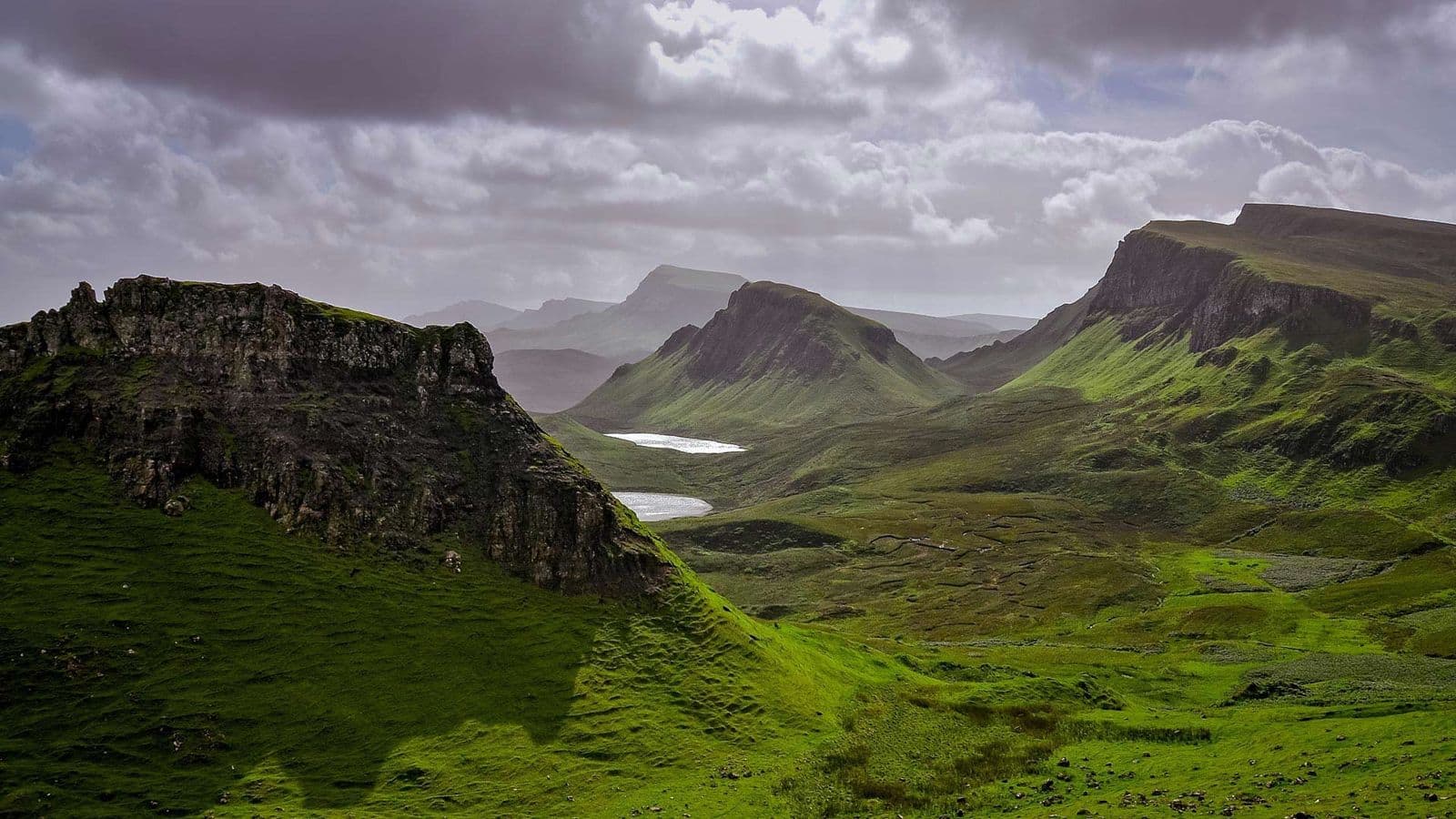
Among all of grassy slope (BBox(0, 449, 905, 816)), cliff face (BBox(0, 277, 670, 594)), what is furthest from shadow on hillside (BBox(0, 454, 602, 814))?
cliff face (BBox(0, 277, 670, 594))

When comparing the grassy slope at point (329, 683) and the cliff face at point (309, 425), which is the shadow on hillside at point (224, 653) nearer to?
the grassy slope at point (329, 683)

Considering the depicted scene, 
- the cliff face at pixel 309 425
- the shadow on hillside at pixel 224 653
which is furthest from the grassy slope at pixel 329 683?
the cliff face at pixel 309 425

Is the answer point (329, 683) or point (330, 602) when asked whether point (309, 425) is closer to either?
point (330, 602)

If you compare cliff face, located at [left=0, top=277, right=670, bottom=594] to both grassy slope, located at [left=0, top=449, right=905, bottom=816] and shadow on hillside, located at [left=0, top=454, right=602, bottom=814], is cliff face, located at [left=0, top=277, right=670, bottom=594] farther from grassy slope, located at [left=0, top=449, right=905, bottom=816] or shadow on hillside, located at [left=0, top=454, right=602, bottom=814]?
grassy slope, located at [left=0, top=449, right=905, bottom=816]

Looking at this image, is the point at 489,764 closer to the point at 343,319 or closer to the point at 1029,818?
the point at 1029,818

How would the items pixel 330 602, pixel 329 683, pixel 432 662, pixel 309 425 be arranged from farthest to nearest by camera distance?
pixel 309 425
pixel 330 602
pixel 432 662
pixel 329 683

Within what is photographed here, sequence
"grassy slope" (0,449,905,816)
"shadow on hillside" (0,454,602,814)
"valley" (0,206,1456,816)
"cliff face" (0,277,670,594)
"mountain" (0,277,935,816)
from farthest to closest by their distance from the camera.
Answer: "cliff face" (0,277,670,594) < "mountain" (0,277,935,816) < "valley" (0,206,1456,816) < "grassy slope" (0,449,905,816) < "shadow on hillside" (0,454,602,814)

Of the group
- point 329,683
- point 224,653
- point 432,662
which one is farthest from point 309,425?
point 432,662

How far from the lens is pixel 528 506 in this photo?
8250cm

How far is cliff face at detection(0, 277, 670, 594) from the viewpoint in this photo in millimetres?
73188

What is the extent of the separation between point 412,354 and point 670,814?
53.3 m

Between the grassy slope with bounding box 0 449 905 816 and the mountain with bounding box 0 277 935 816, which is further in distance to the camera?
the mountain with bounding box 0 277 935 816

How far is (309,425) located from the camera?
260ft

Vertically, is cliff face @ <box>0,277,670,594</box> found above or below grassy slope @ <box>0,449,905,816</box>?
above
